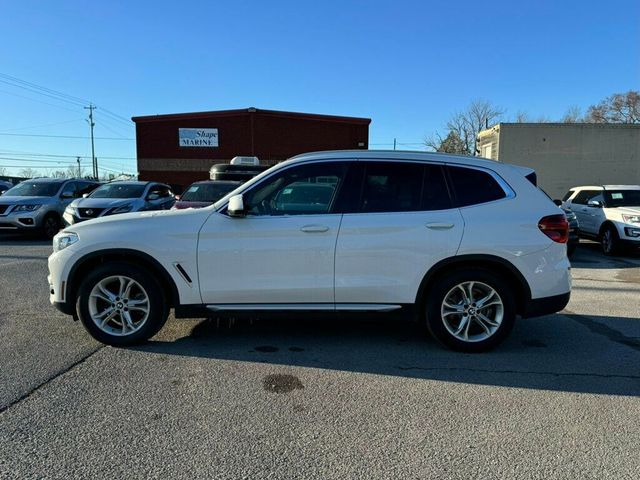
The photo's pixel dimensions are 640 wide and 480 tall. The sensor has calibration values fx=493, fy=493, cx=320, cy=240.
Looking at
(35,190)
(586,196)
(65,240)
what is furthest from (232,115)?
(65,240)

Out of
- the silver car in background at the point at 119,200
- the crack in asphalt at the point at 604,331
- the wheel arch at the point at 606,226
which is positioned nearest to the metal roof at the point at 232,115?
the silver car in background at the point at 119,200

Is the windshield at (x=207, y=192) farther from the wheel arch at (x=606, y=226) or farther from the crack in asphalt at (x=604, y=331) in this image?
the wheel arch at (x=606, y=226)

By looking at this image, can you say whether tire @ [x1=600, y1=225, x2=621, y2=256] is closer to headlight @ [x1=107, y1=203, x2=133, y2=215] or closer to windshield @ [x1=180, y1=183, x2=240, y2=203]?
windshield @ [x1=180, y1=183, x2=240, y2=203]

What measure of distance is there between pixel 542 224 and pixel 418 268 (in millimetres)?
1210

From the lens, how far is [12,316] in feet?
18.9

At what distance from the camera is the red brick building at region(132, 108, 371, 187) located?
99.2 ft

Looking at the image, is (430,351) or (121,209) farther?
(121,209)

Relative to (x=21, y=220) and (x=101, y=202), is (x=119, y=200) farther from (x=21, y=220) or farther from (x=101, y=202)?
(x=21, y=220)

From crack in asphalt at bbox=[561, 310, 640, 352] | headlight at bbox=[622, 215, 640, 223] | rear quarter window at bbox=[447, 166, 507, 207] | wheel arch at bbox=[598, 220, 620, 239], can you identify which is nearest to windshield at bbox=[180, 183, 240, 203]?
rear quarter window at bbox=[447, 166, 507, 207]

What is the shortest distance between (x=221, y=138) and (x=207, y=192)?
19677 mm

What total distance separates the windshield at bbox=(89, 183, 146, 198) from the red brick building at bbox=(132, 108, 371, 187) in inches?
633

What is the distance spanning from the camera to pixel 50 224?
14.1 meters

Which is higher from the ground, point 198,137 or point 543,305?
point 198,137

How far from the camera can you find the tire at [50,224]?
13945 millimetres
